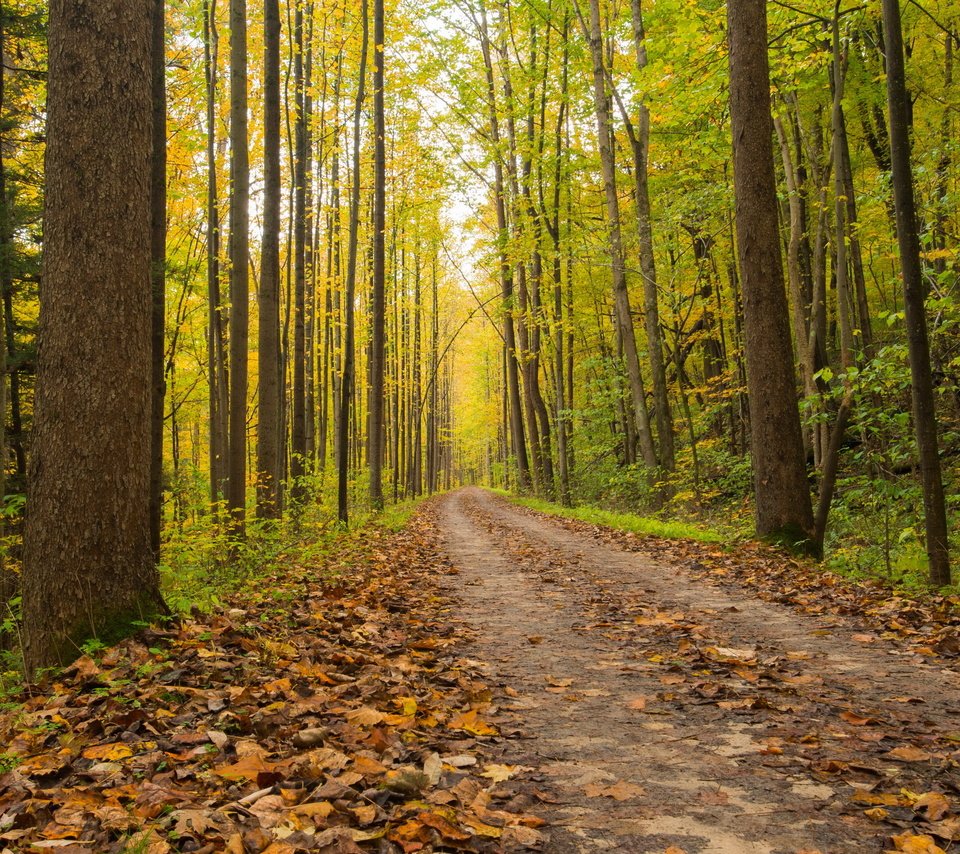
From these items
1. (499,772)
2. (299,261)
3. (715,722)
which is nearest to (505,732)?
(499,772)

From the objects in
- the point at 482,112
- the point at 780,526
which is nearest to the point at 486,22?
the point at 482,112

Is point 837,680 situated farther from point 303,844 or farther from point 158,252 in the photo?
point 158,252

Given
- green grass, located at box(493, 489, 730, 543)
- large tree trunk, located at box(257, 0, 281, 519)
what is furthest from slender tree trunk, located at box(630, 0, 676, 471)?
large tree trunk, located at box(257, 0, 281, 519)

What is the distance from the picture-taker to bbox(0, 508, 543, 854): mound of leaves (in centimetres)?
225

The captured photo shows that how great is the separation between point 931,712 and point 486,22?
25.2m

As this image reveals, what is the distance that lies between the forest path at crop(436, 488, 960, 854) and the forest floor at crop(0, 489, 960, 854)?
2cm

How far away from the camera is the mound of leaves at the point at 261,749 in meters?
2.25

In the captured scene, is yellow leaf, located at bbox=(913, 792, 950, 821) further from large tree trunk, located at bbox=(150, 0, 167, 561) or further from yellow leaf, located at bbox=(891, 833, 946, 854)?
large tree trunk, located at bbox=(150, 0, 167, 561)

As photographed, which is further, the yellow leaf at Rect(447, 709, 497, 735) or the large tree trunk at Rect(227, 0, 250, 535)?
the large tree trunk at Rect(227, 0, 250, 535)

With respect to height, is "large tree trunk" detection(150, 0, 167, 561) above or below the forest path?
above

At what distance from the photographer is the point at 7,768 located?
2787 millimetres

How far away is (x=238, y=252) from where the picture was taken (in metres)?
10.7

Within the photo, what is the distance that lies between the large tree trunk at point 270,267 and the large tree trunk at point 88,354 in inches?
279

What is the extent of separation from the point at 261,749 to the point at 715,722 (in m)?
2.20
